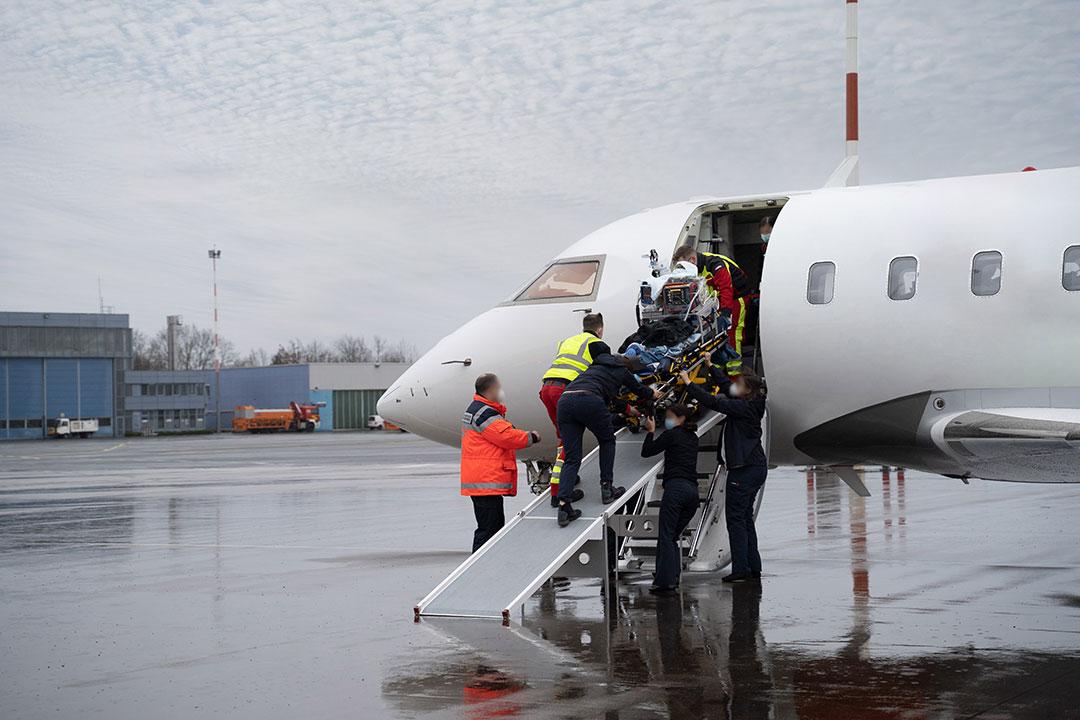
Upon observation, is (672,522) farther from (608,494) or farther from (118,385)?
(118,385)

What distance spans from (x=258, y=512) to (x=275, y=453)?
33.7 m

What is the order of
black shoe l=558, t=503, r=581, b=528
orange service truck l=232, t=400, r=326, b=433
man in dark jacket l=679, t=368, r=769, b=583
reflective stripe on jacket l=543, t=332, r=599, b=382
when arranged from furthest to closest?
orange service truck l=232, t=400, r=326, b=433
man in dark jacket l=679, t=368, r=769, b=583
reflective stripe on jacket l=543, t=332, r=599, b=382
black shoe l=558, t=503, r=581, b=528

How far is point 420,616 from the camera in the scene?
36.7 feet

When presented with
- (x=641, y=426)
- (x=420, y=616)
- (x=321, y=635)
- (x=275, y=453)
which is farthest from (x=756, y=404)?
(x=275, y=453)

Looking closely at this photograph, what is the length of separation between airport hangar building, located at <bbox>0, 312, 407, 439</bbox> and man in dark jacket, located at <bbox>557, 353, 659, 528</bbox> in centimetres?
9604

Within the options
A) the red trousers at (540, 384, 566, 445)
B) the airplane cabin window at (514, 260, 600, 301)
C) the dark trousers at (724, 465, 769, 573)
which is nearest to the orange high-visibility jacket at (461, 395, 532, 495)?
the red trousers at (540, 384, 566, 445)

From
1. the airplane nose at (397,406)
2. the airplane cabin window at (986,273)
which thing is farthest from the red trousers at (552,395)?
the airplane cabin window at (986,273)

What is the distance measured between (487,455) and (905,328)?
186 inches

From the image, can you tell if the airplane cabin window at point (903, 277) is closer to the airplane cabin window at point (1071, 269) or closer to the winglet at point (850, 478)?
the airplane cabin window at point (1071, 269)

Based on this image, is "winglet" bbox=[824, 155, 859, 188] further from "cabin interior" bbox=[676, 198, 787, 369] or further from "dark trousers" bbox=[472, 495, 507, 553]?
"dark trousers" bbox=[472, 495, 507, 553]

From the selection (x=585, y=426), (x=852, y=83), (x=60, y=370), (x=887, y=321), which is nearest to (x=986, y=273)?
(x=887, y=321)

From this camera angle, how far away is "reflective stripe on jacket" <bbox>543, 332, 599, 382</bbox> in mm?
12938

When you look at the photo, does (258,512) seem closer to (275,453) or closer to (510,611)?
(510,611)

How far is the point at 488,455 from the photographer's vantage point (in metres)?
13.2
